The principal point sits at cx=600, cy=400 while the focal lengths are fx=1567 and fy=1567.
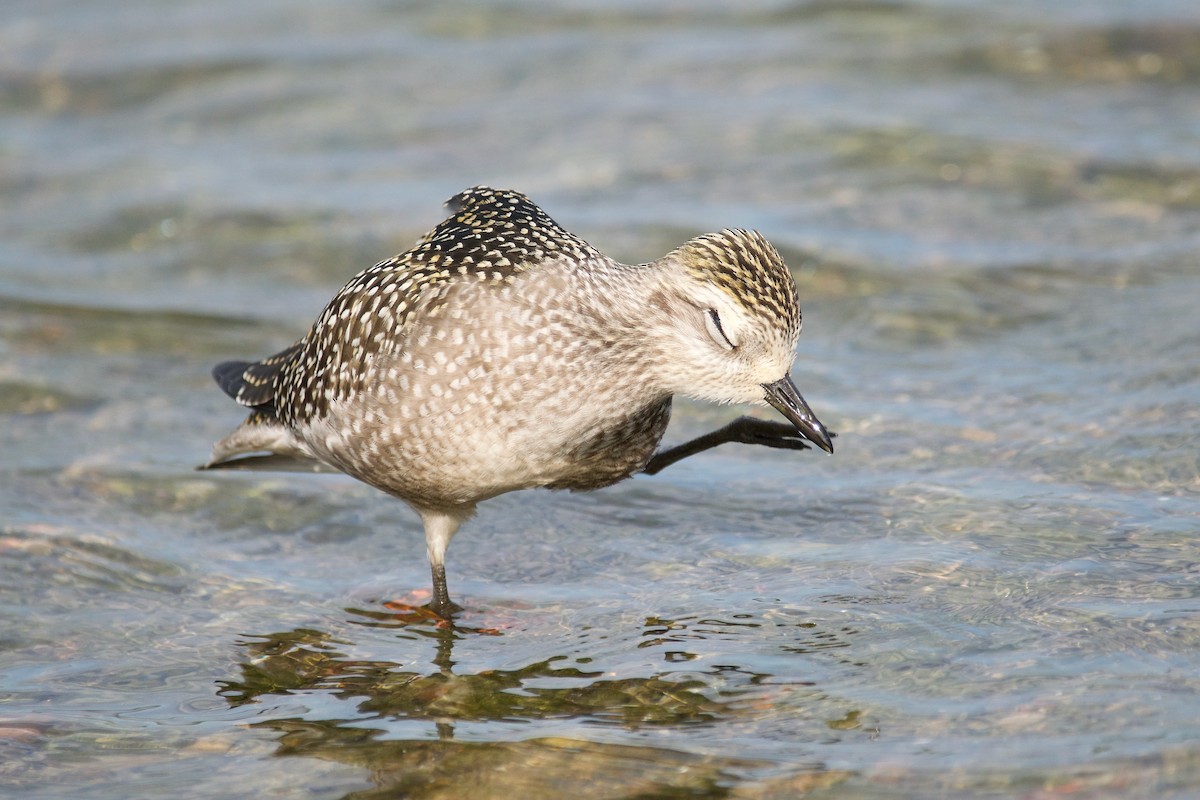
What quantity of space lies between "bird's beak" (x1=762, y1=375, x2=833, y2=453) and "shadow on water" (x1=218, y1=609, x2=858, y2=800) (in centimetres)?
93

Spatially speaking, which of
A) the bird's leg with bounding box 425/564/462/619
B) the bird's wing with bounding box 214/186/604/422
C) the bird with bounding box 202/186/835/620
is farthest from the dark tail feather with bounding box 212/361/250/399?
the bird's leg with bounding box 425/564/462/619

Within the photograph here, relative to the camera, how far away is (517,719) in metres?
6.60

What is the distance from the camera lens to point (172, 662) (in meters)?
7.36

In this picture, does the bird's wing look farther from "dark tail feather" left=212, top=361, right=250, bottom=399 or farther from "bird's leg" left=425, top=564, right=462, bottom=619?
"bird's leg" left=425, top=564, right=462, bottom=619

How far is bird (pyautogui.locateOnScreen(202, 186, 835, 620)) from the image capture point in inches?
273

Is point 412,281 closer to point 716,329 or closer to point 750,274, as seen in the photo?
point 716,329

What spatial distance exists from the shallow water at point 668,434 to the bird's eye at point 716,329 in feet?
4.44

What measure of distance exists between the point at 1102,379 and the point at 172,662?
5747 mm

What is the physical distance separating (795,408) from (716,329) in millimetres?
497

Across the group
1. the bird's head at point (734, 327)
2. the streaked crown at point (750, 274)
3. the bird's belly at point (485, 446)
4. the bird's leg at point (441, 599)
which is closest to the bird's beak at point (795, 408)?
the bird's head at point (734, 327)

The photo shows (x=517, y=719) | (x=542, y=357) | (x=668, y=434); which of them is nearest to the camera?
(x=517, y=719)

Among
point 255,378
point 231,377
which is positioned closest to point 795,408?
point 255,378

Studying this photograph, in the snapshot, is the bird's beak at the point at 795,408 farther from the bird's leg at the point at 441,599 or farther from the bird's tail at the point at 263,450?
the bird's tail at the point at 263,450

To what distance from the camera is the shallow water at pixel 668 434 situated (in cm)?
638
